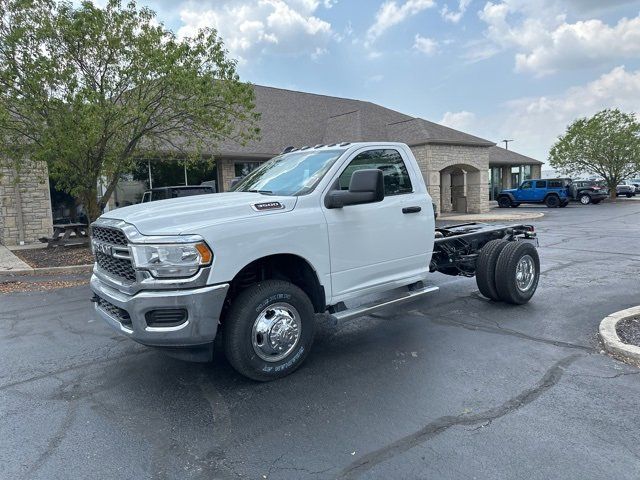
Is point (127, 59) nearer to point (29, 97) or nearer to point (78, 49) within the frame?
point (78, 49)

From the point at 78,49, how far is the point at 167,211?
9.61 m

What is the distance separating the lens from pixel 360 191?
4379 mm

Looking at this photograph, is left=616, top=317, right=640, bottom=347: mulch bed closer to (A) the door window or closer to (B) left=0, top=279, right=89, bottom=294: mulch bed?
(A) the door window

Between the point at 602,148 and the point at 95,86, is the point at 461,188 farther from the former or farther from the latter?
the point at 95,86

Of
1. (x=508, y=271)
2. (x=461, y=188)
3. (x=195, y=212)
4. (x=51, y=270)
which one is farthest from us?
(x=461, y=188)

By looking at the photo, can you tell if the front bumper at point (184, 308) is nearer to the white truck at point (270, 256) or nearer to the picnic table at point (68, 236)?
the white truck at point (270, 256)

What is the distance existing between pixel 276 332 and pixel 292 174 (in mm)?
1779

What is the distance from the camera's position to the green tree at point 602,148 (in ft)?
107

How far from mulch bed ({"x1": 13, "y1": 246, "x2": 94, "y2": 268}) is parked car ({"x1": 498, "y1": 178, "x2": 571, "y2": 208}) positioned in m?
27.8

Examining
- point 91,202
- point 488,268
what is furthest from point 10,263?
point 488,268

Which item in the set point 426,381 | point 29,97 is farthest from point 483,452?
point 29,97

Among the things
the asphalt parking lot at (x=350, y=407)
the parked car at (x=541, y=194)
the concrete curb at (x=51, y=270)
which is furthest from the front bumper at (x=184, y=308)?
the parked car at (x=541, y=194)

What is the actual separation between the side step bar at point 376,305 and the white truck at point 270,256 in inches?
0.6

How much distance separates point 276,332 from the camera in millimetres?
4160
